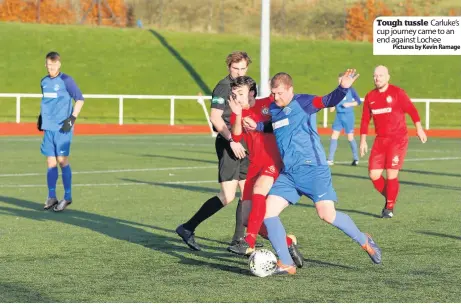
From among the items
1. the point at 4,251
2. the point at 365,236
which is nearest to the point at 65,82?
the point at 4,251

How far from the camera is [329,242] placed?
11305mm

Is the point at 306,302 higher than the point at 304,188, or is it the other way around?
the point at 304,188

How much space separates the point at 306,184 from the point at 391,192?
200 inches

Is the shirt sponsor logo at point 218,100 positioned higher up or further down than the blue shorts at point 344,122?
higher up

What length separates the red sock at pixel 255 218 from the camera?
9.66m

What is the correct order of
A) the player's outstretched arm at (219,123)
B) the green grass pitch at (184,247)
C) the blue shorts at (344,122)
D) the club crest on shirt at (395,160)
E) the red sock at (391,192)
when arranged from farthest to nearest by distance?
the blue shorts at (344,122) < the club crest on shirt at (395,160) < the red sock at (391,192) < the player's outstretched arm at (219,123) < the green grass pitch at (184,247)

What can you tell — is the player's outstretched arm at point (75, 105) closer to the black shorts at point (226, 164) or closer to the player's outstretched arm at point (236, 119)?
the black shorts at point (226, 164)

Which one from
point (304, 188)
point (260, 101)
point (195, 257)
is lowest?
point (195, 257)

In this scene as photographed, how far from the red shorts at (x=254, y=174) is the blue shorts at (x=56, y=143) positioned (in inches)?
198

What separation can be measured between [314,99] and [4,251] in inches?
140

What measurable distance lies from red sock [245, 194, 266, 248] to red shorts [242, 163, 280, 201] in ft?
0.74

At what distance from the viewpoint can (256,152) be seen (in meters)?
9.92

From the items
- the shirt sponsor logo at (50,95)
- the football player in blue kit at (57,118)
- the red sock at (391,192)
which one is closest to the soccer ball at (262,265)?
the red sock at (391,192)

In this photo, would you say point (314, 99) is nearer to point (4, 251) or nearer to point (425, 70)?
point (4, 251)
